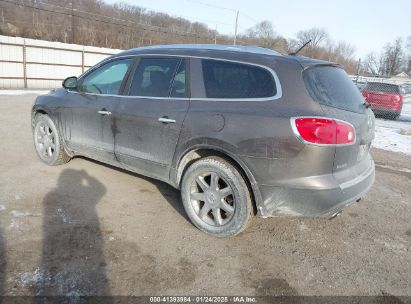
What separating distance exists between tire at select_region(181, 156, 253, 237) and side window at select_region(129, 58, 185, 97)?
0.86 meters

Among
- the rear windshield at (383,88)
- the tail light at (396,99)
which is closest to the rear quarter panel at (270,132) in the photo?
the tail light at (396,99)

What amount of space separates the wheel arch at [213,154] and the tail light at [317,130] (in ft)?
1.83

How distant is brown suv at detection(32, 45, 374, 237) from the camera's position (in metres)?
2.86

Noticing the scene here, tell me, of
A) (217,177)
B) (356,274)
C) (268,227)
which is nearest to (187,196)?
(217,177)

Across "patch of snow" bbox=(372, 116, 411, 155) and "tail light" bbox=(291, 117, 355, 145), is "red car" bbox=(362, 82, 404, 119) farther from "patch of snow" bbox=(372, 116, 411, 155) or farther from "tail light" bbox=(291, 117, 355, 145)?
"tail light" bbox=(291, 117, 355, 145)

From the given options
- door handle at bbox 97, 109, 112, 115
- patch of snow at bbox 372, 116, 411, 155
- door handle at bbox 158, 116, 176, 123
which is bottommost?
patch of snow at bbox 372, 116, 411, 155

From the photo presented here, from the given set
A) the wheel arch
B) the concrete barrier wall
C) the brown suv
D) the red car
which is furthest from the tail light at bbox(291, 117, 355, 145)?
the concrete barrier wall

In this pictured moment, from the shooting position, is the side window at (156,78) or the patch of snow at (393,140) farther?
the patch of snow at (393,140)

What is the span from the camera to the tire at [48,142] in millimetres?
4879

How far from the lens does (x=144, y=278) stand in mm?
2674

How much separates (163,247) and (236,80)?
1639 millimetres

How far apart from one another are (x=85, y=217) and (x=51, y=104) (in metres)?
2.07

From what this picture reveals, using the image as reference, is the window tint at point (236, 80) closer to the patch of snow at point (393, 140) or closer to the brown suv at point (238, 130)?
the brown suv at point (238, 130)

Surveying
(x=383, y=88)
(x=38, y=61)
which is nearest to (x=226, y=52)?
(x=383, y=88)
